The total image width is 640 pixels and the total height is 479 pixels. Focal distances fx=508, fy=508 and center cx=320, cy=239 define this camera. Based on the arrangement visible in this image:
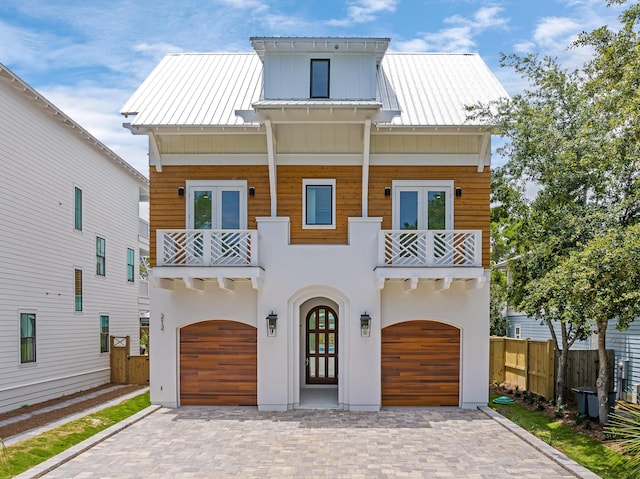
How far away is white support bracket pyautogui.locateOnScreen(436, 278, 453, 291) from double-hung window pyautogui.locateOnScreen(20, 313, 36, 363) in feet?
36.7

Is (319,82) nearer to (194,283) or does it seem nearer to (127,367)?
(194,283)

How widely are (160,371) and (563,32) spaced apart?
12929 millimetres

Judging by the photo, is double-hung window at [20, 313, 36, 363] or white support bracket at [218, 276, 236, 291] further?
double-hung window at [20, 313, 36, 363]

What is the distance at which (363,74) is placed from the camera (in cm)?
Result: 1302

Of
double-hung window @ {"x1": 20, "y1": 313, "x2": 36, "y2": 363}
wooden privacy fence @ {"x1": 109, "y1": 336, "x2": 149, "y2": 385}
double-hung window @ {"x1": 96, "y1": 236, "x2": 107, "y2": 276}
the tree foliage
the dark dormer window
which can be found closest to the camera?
the tree foliage

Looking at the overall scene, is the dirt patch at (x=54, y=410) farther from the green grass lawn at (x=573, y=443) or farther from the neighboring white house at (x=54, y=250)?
the green grass lawn at (x=573, y=443)

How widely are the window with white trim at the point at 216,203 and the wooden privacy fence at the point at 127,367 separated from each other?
7.08 m

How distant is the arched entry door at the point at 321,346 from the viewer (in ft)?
46.5

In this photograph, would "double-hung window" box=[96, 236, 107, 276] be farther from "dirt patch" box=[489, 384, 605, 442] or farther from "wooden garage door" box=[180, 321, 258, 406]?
"dirt patch" box=[489, 384, 605, 442]

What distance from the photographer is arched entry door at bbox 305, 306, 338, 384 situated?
46.5ft

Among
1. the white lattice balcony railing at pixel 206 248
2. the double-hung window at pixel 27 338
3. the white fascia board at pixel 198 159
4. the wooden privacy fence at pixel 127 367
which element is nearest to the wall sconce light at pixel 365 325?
the white lattice balcony railing at pixel 206 248

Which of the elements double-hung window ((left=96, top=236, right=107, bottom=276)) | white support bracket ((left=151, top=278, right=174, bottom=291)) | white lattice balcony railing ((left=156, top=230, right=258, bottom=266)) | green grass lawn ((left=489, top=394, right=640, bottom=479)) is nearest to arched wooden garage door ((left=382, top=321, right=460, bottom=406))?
green grass lawn ((left=489, top=394, right=640, bottom=479))

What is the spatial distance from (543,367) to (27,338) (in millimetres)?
14145

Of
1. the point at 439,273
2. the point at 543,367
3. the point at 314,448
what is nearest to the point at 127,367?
the point at 314,448
